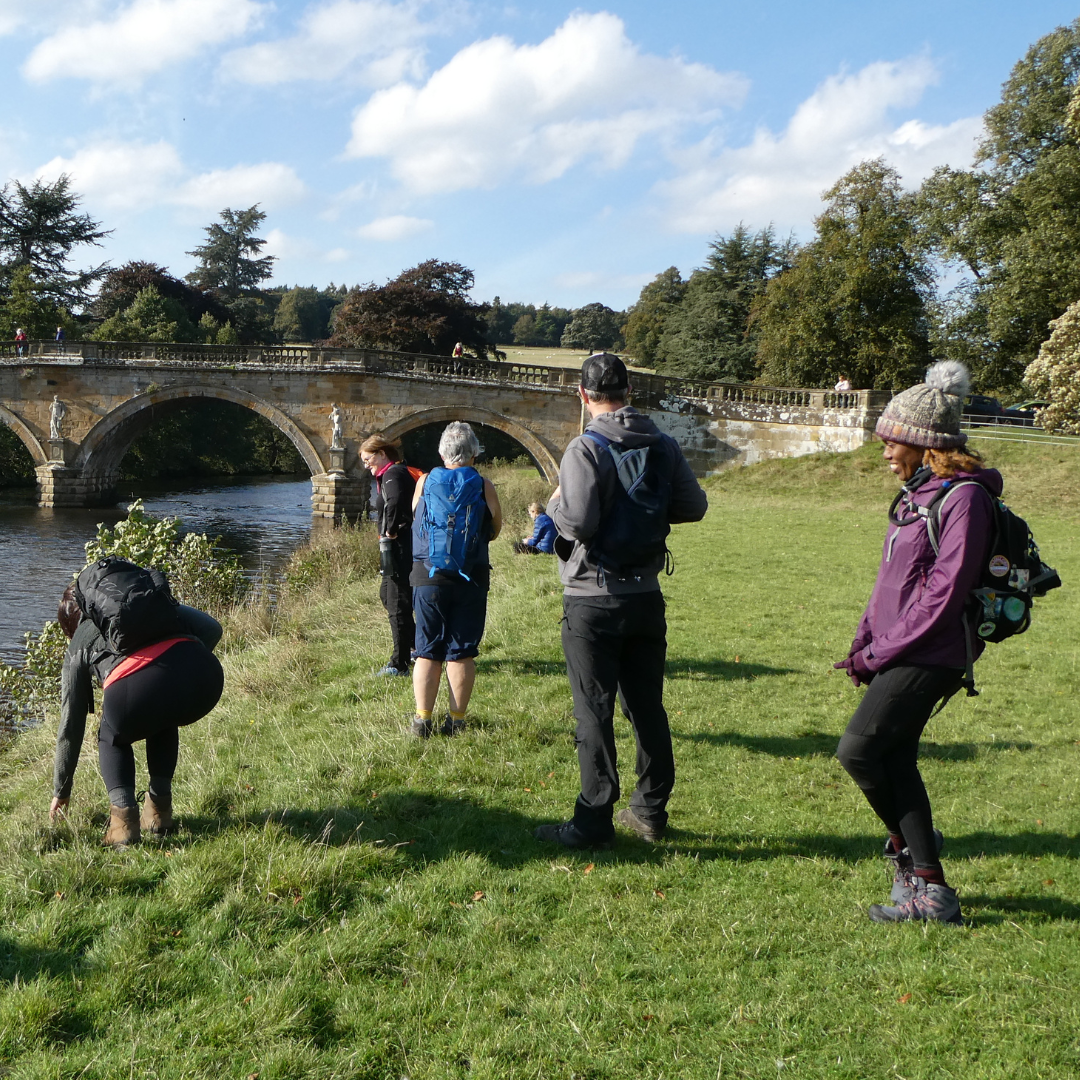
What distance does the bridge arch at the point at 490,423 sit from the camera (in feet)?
94.6

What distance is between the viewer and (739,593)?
1042 centimetres

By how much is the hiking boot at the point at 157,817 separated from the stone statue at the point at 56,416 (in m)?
30.6

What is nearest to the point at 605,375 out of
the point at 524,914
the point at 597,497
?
the point at 597,497

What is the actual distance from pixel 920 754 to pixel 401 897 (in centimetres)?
315

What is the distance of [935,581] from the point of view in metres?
2.89

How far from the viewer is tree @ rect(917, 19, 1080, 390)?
84.0ft

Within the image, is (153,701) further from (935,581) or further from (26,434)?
(26,434)

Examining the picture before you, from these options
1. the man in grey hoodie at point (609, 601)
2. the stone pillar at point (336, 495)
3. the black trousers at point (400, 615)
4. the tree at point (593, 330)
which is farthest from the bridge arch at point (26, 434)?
the tree at point (593, 330)

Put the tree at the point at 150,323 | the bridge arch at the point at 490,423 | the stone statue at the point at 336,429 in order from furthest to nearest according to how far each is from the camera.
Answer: the tree at the point at 150,323 < the stone statue at the point at 336,429 < the bridge arch at the point at 490,423

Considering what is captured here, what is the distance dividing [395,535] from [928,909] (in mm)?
4327

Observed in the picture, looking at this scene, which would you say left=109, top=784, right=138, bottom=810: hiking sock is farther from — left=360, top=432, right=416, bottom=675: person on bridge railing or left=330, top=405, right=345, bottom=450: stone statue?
left=330, top=405, right=345, bottom=450: stone statue

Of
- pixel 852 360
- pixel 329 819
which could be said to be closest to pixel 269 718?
pixel 329 819

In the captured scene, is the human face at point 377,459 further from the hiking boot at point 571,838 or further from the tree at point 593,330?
the tree at point 593,330

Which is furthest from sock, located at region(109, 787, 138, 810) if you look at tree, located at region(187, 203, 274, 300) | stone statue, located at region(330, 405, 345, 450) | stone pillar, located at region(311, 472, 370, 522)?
tree, located at region(187, 203, 274, 300)
